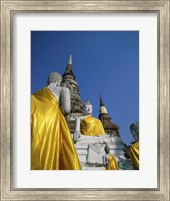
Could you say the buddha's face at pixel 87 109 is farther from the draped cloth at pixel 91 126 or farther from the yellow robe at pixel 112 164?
the yellow robe at pixel 112 164

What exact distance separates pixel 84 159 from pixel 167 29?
1.53 metres

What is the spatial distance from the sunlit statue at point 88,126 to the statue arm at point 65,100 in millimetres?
178

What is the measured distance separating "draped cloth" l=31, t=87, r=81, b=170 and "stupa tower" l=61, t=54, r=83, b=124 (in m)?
0.15

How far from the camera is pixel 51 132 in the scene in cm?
368

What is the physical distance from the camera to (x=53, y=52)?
3648 millimetres

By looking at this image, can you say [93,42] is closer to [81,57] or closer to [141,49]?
[81,57]

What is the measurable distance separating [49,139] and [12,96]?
1.93 feet

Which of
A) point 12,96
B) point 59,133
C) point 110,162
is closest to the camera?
point 12,96

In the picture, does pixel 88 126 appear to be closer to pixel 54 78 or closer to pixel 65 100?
pixel 65 100

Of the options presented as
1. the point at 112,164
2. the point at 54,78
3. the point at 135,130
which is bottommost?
the point at 112,164

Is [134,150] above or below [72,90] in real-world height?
below

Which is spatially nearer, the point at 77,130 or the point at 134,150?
the point at 134,150

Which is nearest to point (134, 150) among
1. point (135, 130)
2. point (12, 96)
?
point (135, 130)

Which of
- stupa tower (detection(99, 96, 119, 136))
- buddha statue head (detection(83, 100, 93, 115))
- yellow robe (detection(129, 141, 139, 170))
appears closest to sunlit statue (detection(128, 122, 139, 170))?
yellow robe (detection(129, 141, 139, 170))
